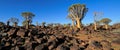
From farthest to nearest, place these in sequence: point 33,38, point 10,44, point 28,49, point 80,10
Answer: point 80,10 < point 33,38 < point 10,44 < point 28,49

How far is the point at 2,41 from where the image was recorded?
1988cm

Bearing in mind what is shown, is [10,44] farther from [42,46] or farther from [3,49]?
[42,46]

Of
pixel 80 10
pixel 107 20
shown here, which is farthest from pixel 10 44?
pixel 107 20

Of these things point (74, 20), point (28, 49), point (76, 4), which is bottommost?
point (28, 49)

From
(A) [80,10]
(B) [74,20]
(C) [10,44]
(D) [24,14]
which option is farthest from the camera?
(D) [24,14]

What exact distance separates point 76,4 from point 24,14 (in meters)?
17.2

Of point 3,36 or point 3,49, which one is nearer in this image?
Result: point 3,49

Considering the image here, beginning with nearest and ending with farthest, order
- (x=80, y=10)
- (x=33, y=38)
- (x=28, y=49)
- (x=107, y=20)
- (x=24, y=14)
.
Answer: (x=28, y=49) < (x=33, y=38) < (x=80, y=10) < (x=24, y=14) < (x=107, y=20)

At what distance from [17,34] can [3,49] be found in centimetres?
522

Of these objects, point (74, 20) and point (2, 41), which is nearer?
point (2, 41)

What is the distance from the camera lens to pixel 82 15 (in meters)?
39.9

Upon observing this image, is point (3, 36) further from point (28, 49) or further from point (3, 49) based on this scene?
point (28, 49)

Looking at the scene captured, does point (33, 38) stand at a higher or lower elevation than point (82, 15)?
lower

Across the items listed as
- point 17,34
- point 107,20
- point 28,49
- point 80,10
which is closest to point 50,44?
point 28,49
